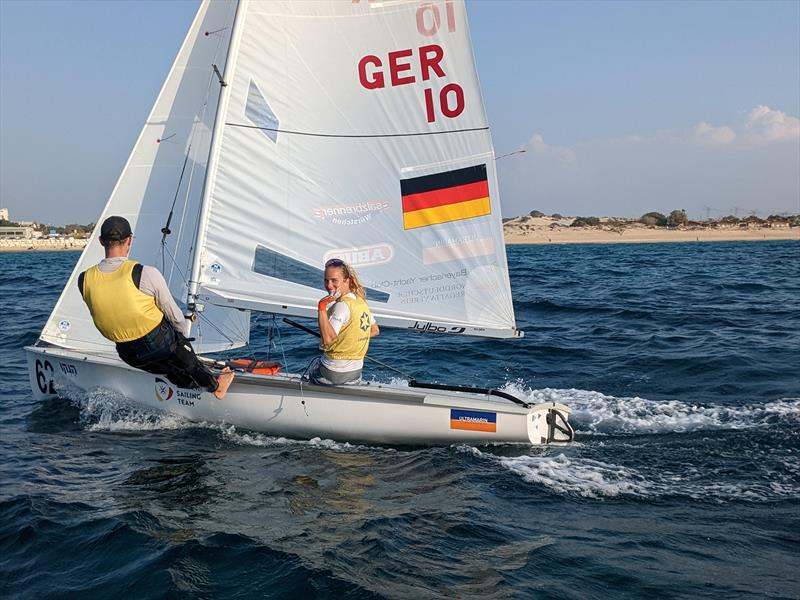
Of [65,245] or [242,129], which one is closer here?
[242,129]

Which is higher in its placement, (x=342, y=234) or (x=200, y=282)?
(x=342, y=234)

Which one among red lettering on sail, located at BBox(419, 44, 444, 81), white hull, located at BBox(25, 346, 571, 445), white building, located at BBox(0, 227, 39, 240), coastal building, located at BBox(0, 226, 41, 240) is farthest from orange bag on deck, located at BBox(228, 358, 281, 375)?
white building, located at BBox(0, 227, 39, 240)

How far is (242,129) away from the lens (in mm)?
6738

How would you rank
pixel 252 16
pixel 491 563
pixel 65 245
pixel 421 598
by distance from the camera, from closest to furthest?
pixel 421 598
pixel 491 563
pixel 252 16
pixel 65 245

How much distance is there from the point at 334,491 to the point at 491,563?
1.55 meters

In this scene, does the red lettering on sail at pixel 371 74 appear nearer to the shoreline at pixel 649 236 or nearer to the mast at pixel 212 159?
the mast at pixel 212 159

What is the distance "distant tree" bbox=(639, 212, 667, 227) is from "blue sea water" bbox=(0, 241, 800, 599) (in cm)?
7989

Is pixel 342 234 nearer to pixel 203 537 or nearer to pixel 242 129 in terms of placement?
pixel 242 129

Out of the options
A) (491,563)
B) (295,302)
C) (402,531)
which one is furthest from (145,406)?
(491,563)

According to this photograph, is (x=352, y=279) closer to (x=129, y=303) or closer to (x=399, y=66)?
(x=129, y=303)

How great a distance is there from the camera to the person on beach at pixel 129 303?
5.27m

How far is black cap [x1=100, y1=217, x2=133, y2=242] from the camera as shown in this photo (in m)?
5.17

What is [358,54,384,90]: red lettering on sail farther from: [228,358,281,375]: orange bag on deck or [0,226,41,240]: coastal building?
[0,226,41,240]: coastal building

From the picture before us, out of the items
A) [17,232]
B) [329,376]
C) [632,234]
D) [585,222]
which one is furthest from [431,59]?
[17,232]
